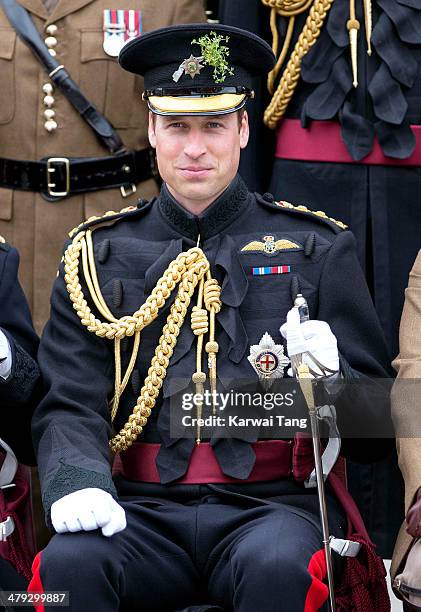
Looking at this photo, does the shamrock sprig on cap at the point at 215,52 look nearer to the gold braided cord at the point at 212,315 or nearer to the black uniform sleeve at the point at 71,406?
the gold braided cord at the point at 212,315

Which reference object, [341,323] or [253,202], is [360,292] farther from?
[253,202]

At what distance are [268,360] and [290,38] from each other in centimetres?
122

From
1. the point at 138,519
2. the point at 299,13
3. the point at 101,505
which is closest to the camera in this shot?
the point at 101,505

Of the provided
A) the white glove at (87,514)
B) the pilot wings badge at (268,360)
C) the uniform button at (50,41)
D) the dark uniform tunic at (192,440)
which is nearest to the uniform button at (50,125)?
the uniform button at (50,41)

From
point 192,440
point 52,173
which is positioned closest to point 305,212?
point 192,440

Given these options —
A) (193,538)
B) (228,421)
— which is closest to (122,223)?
(228,421)

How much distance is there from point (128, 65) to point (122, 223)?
42cm

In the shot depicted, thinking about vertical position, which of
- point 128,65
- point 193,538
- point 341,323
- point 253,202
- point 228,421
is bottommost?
point 193,538

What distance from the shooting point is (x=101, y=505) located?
3.45m

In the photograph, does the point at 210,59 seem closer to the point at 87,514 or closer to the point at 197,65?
the point at 197,65

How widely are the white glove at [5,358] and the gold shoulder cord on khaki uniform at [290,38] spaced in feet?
4.28

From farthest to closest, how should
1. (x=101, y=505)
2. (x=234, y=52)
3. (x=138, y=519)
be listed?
(x=234, y=52) < (x=138, y=519) < (x=101, y=505)

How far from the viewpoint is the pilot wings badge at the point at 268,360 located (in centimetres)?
381

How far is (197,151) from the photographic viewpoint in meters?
3.85
